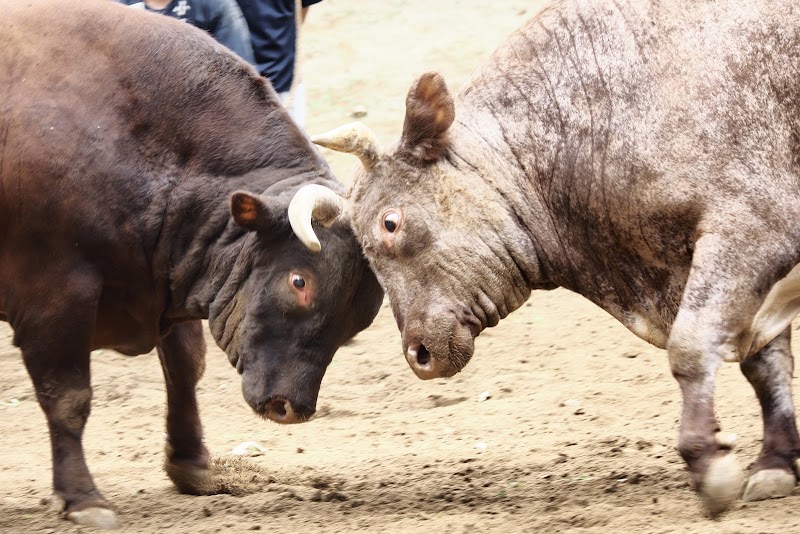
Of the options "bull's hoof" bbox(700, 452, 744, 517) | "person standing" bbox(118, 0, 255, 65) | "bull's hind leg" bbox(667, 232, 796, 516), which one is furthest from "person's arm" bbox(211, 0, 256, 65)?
"bull's hoof" bbox(700, 452, 744, 517)

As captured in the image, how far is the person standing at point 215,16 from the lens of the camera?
750 cm

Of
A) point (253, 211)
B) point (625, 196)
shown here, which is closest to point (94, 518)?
point (253, 211)

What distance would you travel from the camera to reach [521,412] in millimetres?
7398

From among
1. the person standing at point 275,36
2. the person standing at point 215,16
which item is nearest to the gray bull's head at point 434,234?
the person standing at point 215,16

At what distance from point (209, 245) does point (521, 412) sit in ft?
6.73

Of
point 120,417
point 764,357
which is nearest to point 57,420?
point 120,417

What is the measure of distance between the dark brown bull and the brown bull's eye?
1.66 feet

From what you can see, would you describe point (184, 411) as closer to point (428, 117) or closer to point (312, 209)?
point (312, 209)

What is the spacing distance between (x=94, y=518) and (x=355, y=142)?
1920 millimetres

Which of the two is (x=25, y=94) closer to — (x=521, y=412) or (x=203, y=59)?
(x=203, y=59)

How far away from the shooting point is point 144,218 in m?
6.07

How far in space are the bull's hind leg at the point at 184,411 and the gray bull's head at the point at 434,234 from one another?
155 centimetres

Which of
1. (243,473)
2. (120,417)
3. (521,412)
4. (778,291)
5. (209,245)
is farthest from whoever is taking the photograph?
(120,417)

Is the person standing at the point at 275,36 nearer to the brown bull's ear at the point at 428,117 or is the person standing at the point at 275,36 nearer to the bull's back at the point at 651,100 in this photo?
the brown bull's ear at the point at 428,117
